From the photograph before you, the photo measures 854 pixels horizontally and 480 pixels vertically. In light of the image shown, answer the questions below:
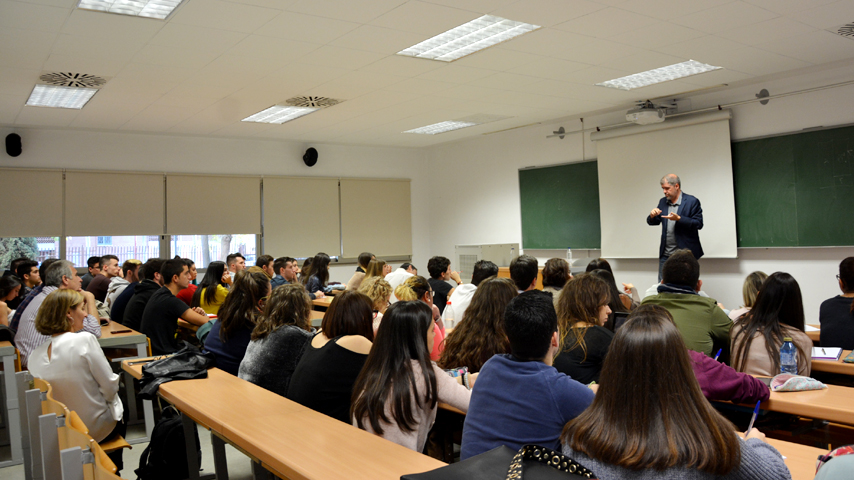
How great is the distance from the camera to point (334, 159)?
10.5 meters

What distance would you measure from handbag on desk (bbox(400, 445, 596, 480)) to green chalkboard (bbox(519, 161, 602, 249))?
7.58 m

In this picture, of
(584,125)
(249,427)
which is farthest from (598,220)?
(249,427)

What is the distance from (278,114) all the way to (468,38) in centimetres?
361

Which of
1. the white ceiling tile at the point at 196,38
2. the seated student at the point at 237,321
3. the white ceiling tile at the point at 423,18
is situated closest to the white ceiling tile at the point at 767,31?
the white ceiling tile at the point at 423,18

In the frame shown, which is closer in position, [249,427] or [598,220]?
[249,427]

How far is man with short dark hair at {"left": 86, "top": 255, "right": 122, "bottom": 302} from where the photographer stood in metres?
6.70

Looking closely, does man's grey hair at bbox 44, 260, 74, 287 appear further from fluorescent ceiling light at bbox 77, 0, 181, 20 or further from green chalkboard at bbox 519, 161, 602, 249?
green chalkboard at bbox 519, 161, 602, 249

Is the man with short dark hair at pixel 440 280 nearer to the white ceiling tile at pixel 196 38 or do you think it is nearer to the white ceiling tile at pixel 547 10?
the white ceiling tile at pixel 547 10

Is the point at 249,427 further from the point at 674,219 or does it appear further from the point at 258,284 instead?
the point at 674,219

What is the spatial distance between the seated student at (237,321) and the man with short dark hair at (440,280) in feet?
7.40

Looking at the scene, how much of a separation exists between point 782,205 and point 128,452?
6778 mm

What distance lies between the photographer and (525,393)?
5.81 feet

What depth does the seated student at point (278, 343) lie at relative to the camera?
320 cm

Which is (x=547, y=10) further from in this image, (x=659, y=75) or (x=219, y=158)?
(x=219, y=158)
